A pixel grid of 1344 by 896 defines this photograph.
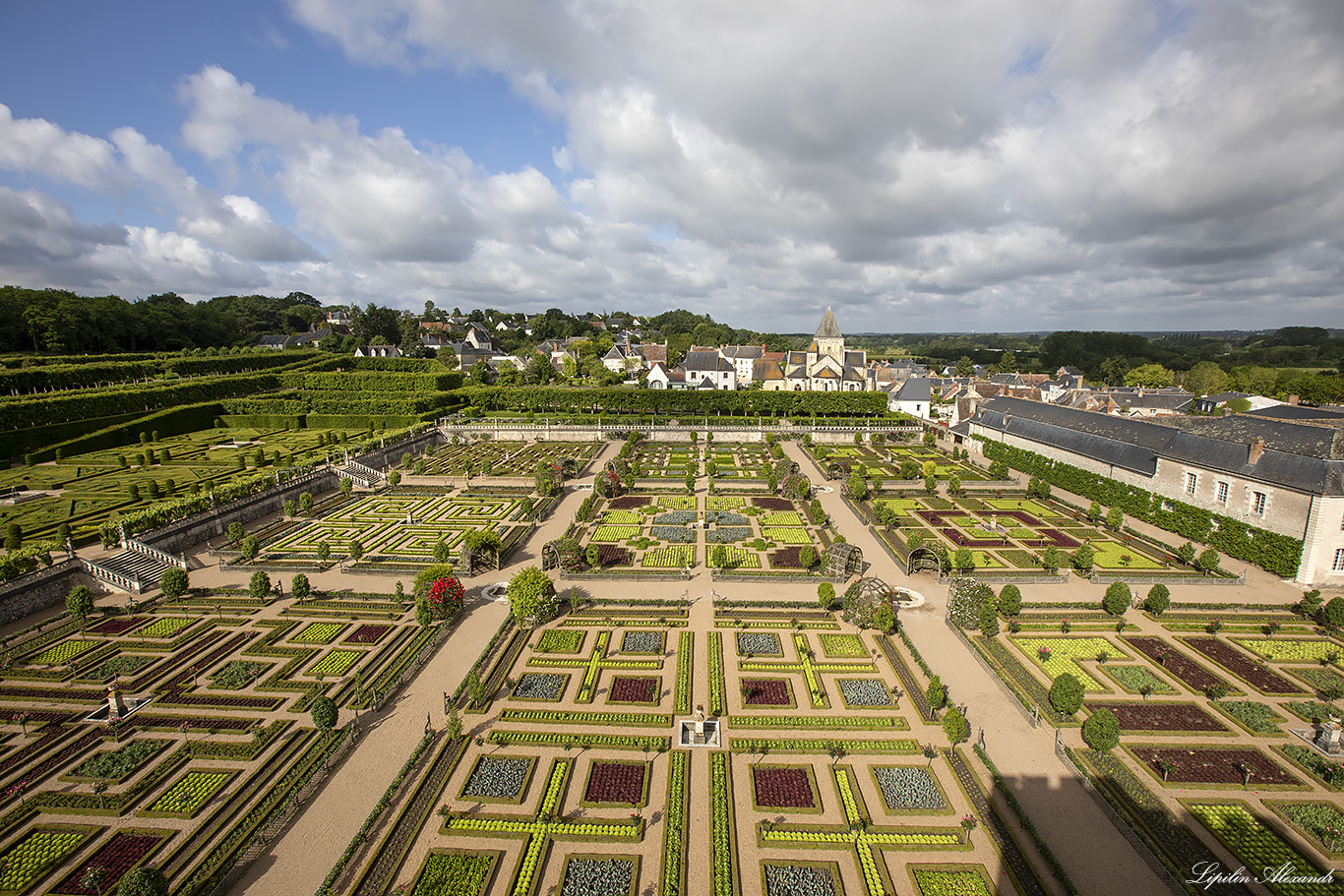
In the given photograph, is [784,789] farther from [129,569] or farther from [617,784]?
[129,569]

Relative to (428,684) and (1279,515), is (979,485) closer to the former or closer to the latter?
(1279,515)

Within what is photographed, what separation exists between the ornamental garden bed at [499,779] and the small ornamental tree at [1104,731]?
1810 centimetres

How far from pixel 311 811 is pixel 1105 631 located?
32600 millimetres

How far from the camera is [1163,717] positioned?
20.5 m

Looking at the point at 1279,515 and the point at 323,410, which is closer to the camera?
the point at 1279,515

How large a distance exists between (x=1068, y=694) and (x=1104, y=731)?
1836 millimetres

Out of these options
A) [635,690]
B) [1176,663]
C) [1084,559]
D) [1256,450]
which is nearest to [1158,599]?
[1176,663]

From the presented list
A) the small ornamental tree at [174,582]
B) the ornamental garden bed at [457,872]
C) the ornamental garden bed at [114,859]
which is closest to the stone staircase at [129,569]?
the small ornamental tree at [174,582]

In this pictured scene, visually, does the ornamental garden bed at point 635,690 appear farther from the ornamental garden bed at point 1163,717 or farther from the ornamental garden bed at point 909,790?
the ornamental garden bed at point 1163,717

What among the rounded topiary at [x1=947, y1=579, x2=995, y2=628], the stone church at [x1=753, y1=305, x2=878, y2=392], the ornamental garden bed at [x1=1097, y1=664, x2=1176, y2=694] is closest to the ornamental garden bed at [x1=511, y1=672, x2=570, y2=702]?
the rounded topiary at [x1=947, y1=579, x2=995, y2=628]

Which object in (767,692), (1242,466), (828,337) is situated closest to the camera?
(767,692)

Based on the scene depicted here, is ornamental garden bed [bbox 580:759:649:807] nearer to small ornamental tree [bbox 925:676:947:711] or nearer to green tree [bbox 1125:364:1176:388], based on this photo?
small ornamental tree [bbox 925:676:947:711]

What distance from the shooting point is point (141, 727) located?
20.1m

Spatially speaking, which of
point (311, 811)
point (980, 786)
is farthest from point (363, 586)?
point (980, 786)
